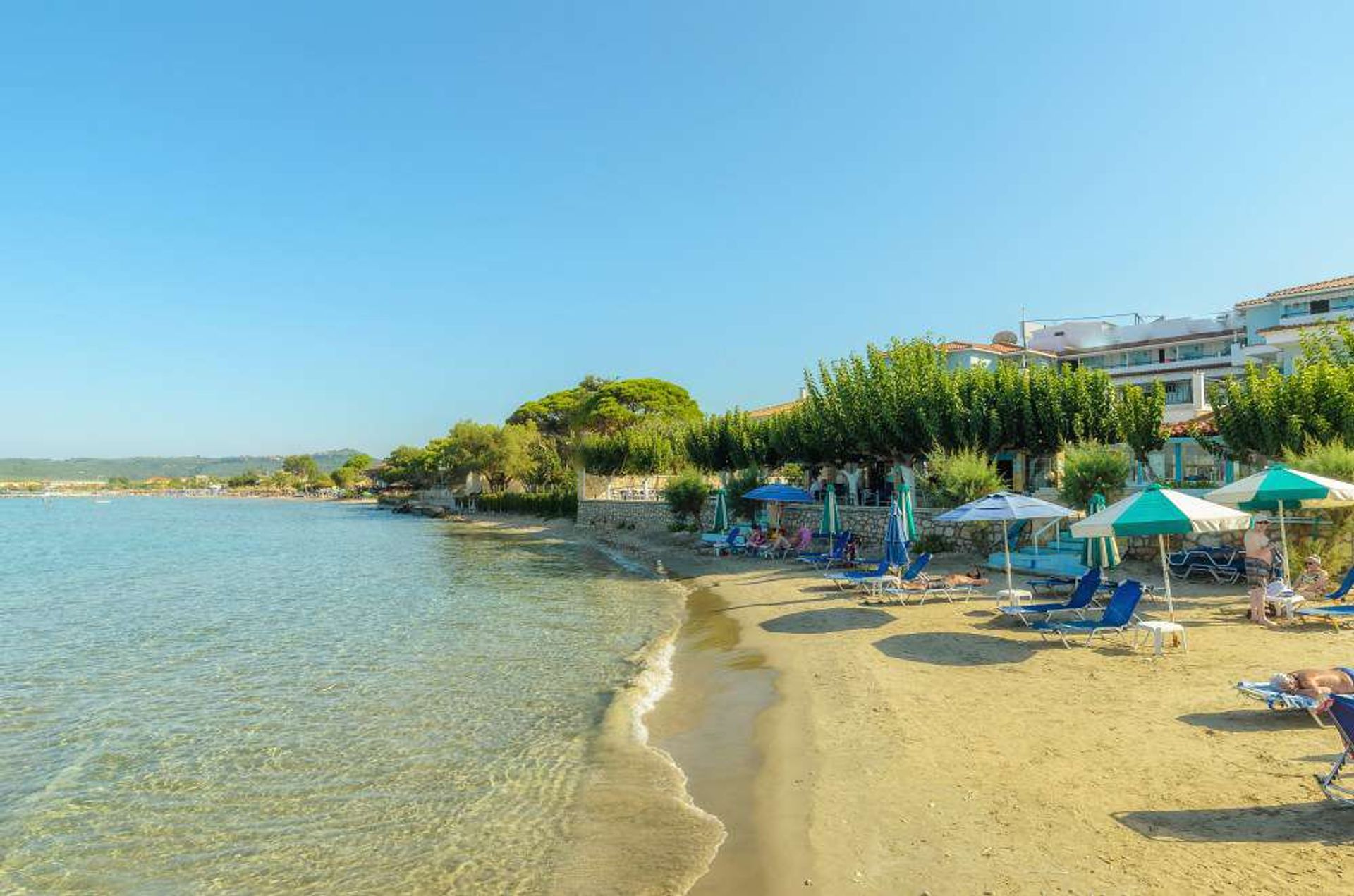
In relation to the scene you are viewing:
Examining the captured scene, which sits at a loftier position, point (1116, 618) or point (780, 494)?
point (780, 494)

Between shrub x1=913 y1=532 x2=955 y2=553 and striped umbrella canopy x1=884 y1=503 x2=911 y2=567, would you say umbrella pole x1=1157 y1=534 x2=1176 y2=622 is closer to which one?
striped umbrella canopy x1=884 y1=503 x2=911 y2=567

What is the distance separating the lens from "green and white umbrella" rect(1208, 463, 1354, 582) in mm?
10594

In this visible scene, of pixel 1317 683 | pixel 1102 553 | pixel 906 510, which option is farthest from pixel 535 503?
pixel 1317 683

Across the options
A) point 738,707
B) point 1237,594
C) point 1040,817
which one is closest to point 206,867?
point 738,707

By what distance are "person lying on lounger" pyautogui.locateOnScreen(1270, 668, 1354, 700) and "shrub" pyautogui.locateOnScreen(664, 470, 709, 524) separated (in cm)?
2902

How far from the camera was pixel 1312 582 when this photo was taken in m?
11.4

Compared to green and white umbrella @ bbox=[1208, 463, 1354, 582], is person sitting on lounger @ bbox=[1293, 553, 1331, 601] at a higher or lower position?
lower

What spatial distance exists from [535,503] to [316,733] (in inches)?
2098

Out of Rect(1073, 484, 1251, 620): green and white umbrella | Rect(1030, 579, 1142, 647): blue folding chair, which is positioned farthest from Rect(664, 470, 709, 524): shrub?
Rect(1073, 484, 1251, 620): green and white umbrella

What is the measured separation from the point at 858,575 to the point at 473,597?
10841 millimetres

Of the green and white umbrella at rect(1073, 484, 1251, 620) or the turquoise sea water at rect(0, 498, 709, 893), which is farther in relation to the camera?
the green and white umbrella at rect(1073, 484, 1251, 620)

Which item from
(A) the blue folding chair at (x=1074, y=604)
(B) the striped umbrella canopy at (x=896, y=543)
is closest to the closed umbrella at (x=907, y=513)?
(B) the striped umbrella canopy at (x=896, y=543)

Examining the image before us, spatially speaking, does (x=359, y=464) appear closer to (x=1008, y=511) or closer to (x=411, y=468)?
(x=411, y=468)

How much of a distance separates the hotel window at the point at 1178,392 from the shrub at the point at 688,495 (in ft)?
99.9
